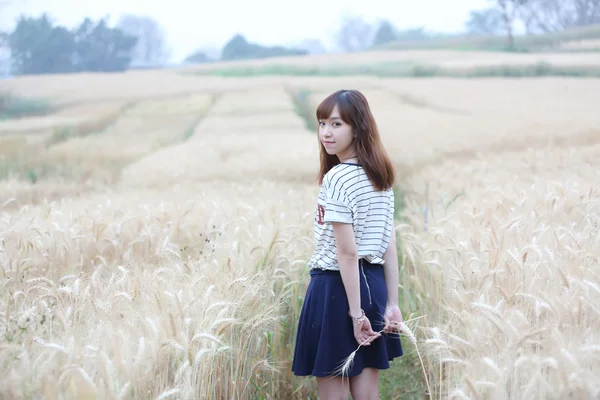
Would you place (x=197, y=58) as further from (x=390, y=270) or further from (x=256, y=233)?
(x=390, y=270)

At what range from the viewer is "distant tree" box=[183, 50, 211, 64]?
5.69 m

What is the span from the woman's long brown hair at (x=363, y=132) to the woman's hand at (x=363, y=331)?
395 millimetres

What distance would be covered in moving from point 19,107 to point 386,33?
3432mm

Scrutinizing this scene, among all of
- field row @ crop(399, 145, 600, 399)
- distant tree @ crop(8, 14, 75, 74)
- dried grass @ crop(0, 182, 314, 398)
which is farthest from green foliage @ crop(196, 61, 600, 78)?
dried grass @ crop(0, 182, 314, 398)

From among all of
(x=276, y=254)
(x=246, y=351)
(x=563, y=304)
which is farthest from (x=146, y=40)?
(x=563, y=304)

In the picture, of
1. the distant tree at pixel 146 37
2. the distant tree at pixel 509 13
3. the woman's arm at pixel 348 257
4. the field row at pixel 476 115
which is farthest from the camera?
the distant tree at pixel 509 13

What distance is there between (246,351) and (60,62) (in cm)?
403

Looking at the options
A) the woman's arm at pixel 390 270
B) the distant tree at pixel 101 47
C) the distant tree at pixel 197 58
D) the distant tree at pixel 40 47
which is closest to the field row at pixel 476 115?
the distant tree at pixel 197 58

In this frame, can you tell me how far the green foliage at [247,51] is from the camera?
5.66 m

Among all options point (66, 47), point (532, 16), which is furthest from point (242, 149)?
point (532, 16)

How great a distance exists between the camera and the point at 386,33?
18.9 feet

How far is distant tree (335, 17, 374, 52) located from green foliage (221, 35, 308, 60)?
0.38 m

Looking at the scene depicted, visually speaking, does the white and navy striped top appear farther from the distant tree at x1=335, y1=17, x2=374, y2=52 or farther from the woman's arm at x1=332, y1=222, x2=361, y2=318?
the distant tree at x1=335, y1=17, x2=374, y2=52

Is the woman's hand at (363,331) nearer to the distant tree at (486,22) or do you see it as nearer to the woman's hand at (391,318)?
the woman's hand at (391,318)
